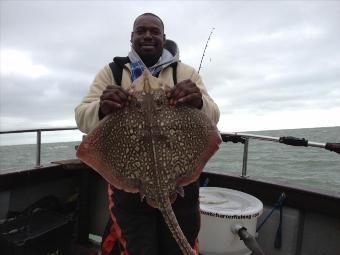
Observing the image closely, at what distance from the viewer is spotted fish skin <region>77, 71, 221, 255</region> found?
6.06 ft

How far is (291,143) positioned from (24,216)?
10.7 ft

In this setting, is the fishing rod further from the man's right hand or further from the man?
the man's right hand

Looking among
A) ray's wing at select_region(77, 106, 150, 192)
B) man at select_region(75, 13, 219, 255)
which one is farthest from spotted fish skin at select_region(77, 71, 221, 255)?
man at select_region(75, 13, 219, 255)

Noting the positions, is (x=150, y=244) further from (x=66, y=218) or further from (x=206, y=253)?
(x=66, y=218)

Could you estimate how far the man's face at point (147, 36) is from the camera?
238 cm

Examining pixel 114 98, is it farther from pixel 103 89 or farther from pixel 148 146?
pixel 103 89

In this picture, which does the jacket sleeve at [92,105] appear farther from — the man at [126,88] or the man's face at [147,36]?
the man's face at [147,36]

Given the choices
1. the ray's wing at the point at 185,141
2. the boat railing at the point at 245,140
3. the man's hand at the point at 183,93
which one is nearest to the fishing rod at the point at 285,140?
the boat railing at the point at 245,140

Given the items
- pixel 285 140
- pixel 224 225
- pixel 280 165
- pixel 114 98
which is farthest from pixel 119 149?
pixel 280 165

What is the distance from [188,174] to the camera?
1921 mm

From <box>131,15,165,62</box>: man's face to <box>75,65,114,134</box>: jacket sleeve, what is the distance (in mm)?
313

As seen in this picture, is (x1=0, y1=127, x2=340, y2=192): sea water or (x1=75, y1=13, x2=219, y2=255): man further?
(x1=0, y1=127, x2=340, y2=192): sea water

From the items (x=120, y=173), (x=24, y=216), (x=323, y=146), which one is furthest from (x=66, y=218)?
(x=323, y=146)

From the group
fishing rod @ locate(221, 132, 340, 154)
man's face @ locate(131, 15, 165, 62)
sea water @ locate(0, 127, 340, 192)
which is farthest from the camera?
sea water @ locate(0, 127, 340, 192)
